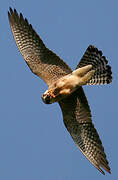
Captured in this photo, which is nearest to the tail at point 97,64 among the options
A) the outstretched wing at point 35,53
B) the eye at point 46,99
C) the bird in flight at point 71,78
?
the bird in flight at point 71,78

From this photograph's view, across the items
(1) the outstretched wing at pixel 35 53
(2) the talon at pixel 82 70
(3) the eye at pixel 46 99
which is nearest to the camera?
(3) the eye at pixel 46 99

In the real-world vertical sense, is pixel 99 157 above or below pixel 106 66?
below

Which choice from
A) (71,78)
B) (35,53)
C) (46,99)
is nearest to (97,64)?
(71,78)

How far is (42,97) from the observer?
10.2 m

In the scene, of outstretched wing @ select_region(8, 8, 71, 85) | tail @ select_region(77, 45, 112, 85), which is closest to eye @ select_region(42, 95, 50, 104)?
outstretched wing @ select_region(8, 8, 71, 85)

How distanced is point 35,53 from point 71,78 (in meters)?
1.23

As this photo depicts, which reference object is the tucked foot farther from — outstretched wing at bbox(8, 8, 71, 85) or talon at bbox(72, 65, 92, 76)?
outstretched wing at bbox(8, 8, 71, 85)

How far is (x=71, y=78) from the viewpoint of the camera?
10.2 meters

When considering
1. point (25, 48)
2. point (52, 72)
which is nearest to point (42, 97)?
point (52, 72)

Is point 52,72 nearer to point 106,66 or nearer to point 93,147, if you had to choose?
point 106,66

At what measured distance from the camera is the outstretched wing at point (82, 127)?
1058 centimetres

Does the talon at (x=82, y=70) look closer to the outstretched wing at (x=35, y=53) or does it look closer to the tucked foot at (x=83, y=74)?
the tucked foot at (x=83, y=74)

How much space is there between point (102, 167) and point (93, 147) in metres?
0.57

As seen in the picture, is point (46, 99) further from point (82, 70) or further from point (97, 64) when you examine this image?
point (97, 64)
